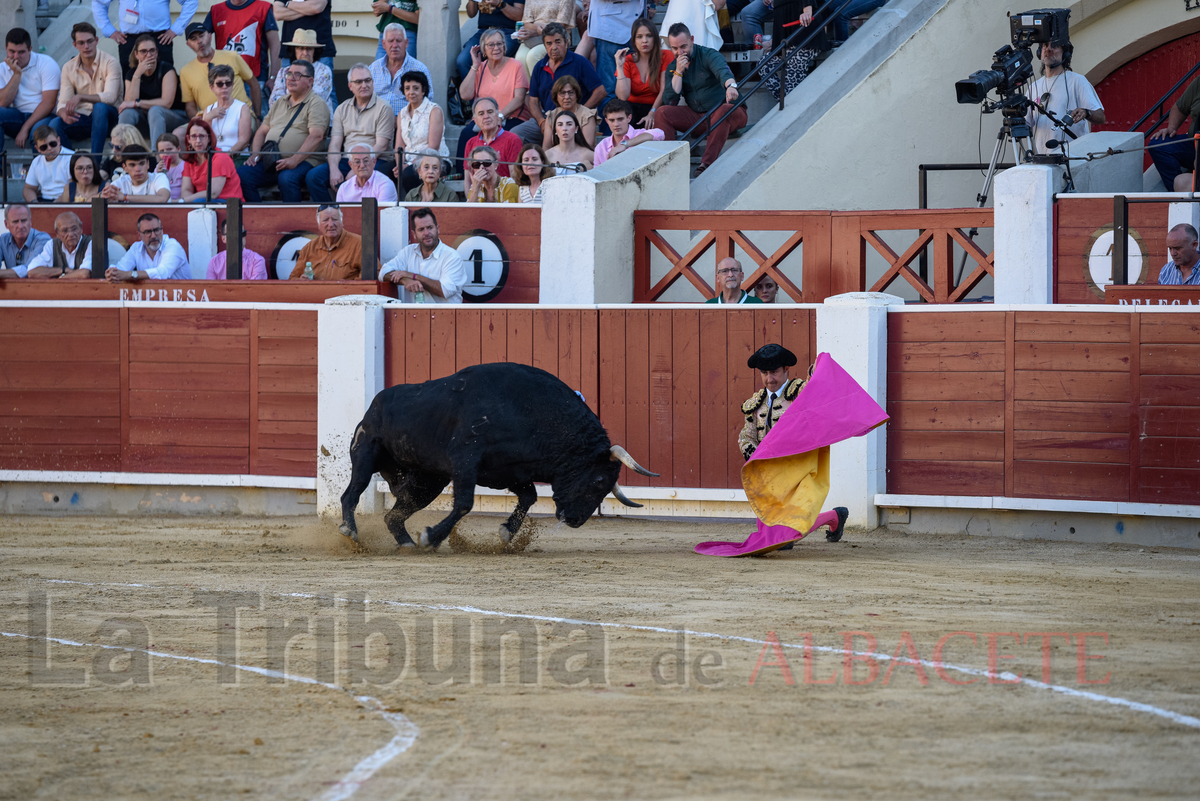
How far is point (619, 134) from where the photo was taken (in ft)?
35.9

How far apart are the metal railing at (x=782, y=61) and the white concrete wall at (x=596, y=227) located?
0.79 metres

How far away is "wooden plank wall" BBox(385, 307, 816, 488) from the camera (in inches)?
369

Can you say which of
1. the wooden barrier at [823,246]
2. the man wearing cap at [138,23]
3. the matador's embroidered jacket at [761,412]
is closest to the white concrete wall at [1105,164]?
the wooden barrier at [823,246]

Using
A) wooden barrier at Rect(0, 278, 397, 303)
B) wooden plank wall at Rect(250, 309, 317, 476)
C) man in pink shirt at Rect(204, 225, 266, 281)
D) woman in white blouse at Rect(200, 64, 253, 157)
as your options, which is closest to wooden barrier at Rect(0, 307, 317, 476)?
wooden plank wall at Rect(250, 309, 317, 476)

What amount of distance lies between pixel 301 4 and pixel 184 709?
31.3 feet

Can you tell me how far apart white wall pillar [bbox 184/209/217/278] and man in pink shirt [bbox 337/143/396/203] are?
0.97m

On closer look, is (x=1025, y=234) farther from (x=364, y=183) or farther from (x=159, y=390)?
(x=159, y=390)

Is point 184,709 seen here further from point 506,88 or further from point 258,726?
point 506,88

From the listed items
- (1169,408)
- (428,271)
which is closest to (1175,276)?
(1169,408)

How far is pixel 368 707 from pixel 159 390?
6.96 metres

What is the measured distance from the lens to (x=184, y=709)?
13.5ft

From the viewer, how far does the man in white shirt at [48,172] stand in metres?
11.6

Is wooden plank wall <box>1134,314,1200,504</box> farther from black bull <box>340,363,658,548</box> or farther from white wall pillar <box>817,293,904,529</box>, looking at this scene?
black bull <box>340,363,658,548</box>

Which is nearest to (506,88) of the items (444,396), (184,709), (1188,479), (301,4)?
(301,4)
